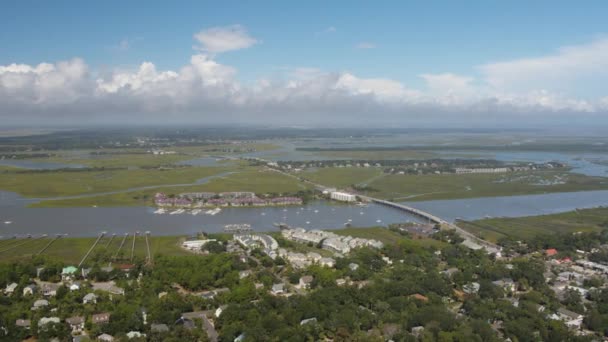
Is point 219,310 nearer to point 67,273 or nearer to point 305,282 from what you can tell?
point 305,282

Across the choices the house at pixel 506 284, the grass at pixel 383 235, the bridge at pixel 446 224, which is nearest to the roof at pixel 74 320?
the house at pixel 506 284

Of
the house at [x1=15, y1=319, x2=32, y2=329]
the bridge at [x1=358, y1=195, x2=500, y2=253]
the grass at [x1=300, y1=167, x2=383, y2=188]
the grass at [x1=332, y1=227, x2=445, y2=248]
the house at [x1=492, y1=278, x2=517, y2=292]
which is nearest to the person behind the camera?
the house at [x1=15, y1=319, x2=32, y2=329]

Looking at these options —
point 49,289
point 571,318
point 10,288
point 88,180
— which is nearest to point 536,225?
point 571,318

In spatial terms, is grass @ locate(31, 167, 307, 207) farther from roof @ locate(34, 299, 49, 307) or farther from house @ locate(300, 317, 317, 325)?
house @ locate(300, 317, 317, 325)

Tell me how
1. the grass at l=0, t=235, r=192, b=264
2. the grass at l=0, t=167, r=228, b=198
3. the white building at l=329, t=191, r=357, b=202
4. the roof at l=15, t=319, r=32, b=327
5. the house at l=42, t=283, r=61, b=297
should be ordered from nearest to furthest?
the roof at l=15, t=319, r=32, b=327, the house at l=42, t=283, r=61, b=297, the grass at l=0, t=235, r=192, b=264, the white building at l=329, t=191, r=357, b=202, the grass at l=0, t=167, r=228, b=198

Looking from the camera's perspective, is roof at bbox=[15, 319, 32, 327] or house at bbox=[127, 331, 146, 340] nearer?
house at bbox=[127, 331, 146, 340]

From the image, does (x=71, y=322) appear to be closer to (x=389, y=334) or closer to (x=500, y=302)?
(x=389, y=334)

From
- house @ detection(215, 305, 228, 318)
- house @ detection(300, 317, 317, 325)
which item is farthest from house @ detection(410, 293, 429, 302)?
house @ detection(215, 305, 228, 318)
